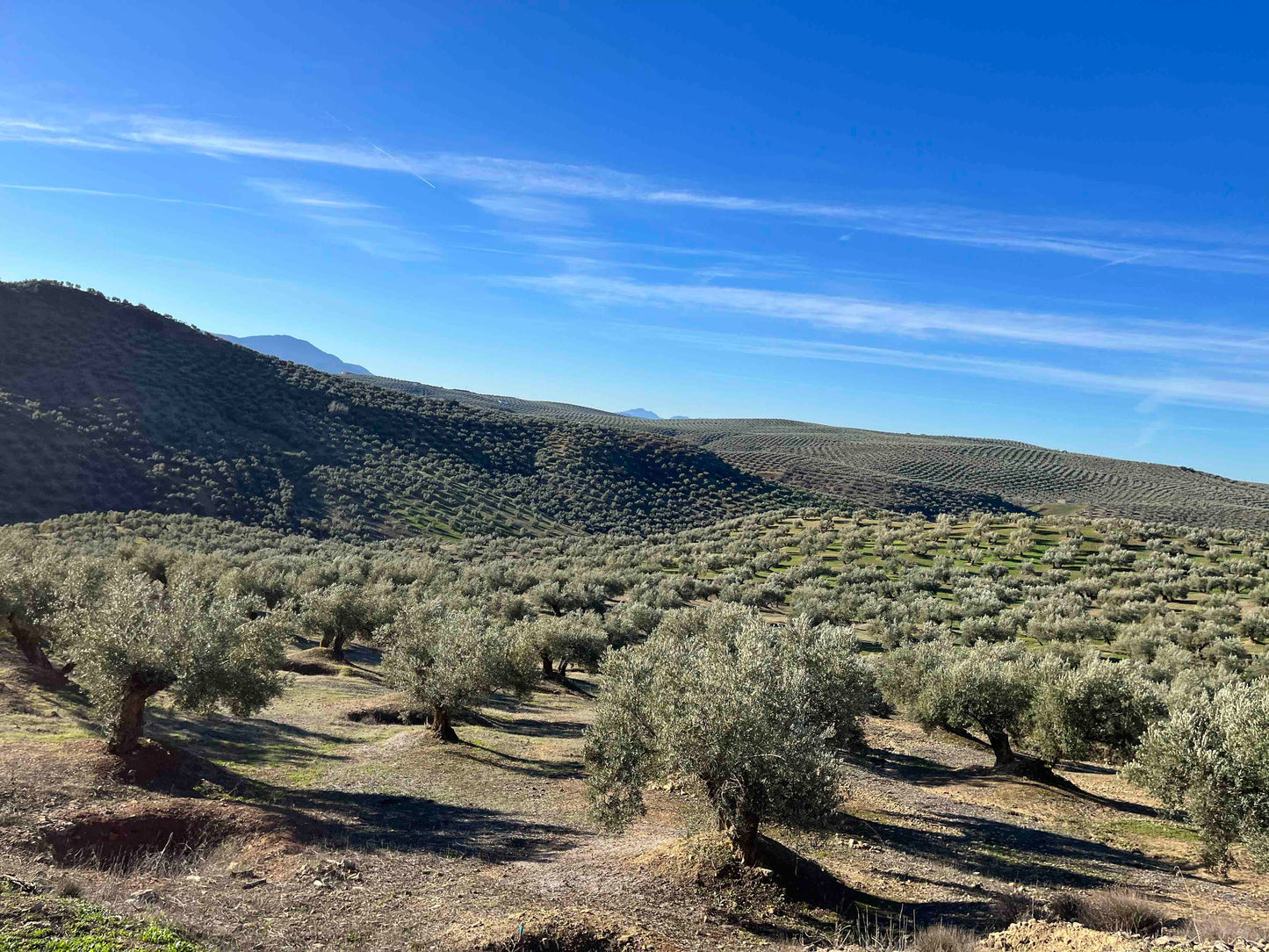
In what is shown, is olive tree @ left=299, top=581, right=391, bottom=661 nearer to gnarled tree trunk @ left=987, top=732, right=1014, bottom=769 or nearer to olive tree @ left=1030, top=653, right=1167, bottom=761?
gnarled tree trunk @ left=987, top=732, right=1014, bottom=769

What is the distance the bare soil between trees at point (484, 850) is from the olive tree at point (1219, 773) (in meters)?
1.67

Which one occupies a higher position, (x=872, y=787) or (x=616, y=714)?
(x=616, y=714)

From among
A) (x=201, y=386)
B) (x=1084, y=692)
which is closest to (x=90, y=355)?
(x=201, y=386)

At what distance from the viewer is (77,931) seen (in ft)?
33.6

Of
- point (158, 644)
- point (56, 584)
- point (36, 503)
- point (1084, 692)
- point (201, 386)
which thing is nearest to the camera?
point (158, 644)

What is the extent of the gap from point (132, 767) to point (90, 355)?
11177cm

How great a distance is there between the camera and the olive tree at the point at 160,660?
19.5 metres

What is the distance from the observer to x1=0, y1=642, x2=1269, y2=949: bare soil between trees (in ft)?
44.2

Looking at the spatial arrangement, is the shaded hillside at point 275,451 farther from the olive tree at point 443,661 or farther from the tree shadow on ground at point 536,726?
the olive tree at point 443,661

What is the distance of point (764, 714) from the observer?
1502cm

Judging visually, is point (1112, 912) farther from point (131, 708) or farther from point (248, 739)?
point (248, 739)

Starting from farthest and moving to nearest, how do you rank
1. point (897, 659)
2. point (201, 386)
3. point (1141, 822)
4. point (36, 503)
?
point (201, 386) → point (36, 503) → point (897, 659) → point (1141, 822)

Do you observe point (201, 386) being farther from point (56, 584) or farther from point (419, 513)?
point (56, 584)

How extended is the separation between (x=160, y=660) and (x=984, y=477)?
164m
